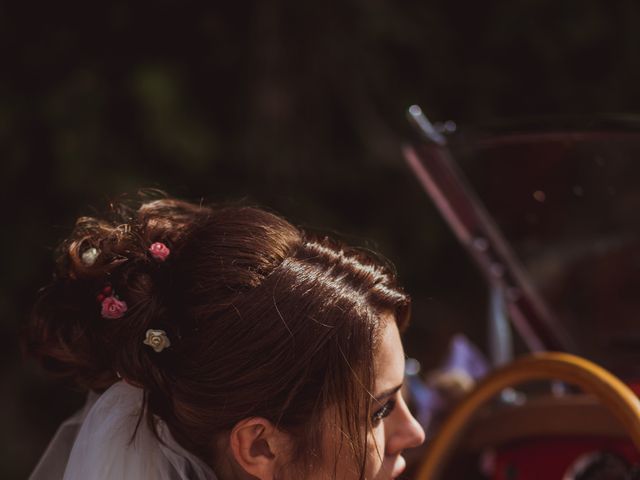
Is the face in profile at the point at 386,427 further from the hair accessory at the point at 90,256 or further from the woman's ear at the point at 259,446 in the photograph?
the hair accessory at the point at 90,256

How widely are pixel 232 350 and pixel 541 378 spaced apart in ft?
2.04

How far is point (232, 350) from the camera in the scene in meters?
1.40

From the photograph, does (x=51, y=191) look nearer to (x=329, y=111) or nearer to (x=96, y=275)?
(x=329, y=111)

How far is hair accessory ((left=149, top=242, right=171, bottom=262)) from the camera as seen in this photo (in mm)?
1481

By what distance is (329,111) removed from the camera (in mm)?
4785

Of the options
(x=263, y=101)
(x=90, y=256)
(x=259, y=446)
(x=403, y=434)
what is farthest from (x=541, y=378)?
(x=263, y=101)

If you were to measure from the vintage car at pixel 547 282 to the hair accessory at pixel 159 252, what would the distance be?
68 centimetres

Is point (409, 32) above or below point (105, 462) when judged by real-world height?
below

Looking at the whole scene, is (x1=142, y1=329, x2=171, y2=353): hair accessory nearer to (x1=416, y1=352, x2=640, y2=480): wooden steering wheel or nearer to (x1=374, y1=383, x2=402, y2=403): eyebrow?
(x1=374, y1=383, x2=402, y2=403): eyebrow

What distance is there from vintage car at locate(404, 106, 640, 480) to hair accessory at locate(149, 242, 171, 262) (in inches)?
26.8

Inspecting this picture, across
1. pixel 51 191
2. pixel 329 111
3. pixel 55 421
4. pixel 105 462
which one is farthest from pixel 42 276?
pixel 105 462

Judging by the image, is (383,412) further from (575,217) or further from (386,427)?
(575,217)

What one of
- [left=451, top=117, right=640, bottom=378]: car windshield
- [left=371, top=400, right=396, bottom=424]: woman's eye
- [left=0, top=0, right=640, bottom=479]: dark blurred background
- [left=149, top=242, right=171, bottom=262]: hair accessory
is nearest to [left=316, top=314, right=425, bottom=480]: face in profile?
→ [left=371, top=400, right=396, bottom=424]: woman's eye

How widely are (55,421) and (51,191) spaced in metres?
1.23
